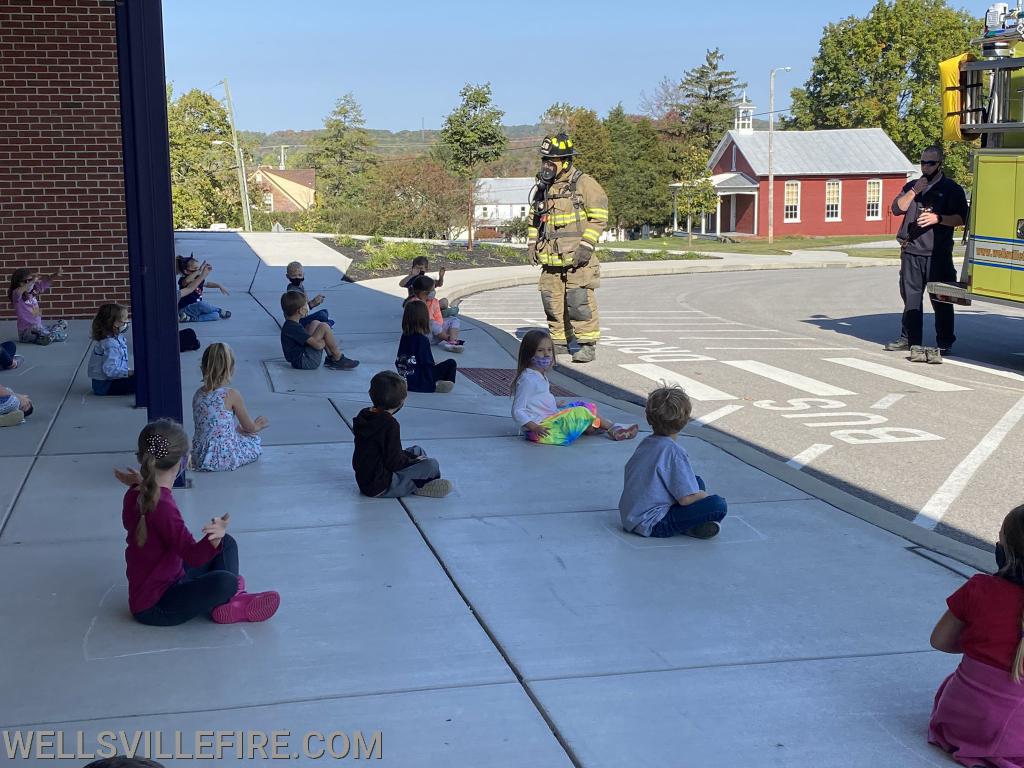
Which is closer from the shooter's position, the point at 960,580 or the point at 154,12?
the point at 960,580

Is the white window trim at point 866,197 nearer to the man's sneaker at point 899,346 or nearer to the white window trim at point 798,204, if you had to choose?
the white window trim at point 798,204

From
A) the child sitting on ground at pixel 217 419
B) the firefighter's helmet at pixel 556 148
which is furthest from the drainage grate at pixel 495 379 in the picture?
the child sitting on ground at pixel 217 419

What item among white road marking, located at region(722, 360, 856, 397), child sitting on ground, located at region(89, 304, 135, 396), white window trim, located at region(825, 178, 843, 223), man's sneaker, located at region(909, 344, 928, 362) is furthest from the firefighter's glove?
white window trim, located at region(825, 178, 843, 223)

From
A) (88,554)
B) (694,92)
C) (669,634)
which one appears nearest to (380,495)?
(88,554)

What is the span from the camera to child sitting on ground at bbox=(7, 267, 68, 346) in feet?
42.4

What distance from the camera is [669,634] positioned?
5.15 meters

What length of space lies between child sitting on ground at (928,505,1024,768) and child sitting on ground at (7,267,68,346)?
442 inches

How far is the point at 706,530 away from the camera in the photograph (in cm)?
650

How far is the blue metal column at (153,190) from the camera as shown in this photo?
7090 mm

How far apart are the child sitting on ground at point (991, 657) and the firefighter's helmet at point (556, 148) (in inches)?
382

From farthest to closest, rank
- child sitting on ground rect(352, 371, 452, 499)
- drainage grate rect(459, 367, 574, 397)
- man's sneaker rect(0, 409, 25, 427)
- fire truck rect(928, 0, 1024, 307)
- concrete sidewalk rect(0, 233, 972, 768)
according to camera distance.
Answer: fire truck rect(928, 0, 1024, 307) < drainage grate rect(459, 367, 574, 397) < man's sneaker rect(0, 409, 25, 427) < child sitting on ground rect(352, 371, 452, 499) < concrete sidewalk rect(0, 233, 972, 768)

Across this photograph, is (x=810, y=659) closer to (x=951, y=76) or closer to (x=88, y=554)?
(x=88, y=554)

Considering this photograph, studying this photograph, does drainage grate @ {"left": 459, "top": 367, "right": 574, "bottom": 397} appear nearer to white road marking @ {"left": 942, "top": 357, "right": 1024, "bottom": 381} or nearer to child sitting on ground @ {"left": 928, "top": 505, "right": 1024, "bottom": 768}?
white road marking @ {"left": 942, "top": 357, "right": 1024, "bottom": 381}

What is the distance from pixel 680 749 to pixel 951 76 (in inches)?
450
